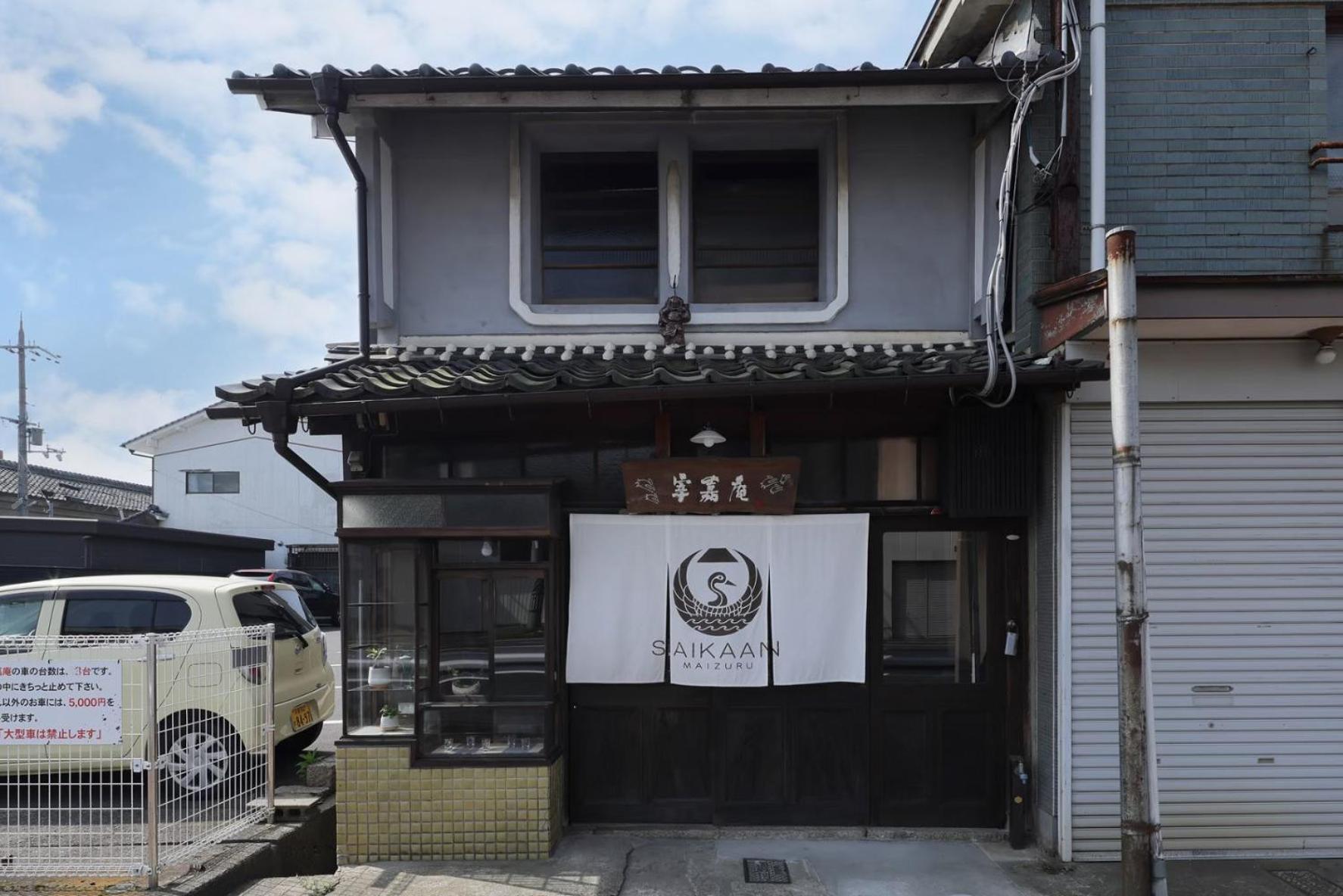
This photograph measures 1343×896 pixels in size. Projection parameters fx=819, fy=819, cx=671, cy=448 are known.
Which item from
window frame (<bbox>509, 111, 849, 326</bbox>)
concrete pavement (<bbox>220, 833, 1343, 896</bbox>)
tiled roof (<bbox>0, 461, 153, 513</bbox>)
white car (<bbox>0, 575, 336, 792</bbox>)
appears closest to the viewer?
concrete pavement (<bbox>220, 833, 1343, 896</bbox>)

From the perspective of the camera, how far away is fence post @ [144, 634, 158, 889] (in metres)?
5.38

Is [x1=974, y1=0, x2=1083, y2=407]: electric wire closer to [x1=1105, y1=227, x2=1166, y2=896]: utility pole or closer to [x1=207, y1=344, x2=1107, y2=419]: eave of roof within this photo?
[x1=207, y1=344, x2=1107, y2=419]: eave of roof

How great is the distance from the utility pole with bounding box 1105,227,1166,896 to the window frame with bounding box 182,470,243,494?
30021mm

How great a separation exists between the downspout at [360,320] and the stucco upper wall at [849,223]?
353 mm

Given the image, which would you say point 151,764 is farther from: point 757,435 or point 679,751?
point 757,435

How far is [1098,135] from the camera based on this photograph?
6281mm

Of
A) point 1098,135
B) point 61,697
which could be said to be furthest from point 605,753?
point 1098,135

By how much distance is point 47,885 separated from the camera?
5.50 m

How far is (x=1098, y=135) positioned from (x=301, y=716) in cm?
902

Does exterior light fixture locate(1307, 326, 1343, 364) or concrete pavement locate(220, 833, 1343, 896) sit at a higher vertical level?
exterior light fixture locate(1307, 326, 1343, 364)

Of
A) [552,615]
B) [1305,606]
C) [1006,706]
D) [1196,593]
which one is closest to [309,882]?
[552,615]

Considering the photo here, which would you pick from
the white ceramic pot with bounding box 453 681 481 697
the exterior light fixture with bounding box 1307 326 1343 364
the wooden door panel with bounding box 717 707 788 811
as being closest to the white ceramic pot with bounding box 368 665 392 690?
the white ceramic pot with bounding box 453 681 481 697

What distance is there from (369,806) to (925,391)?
5.28 metres

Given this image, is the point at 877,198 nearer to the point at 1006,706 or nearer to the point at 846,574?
the point at 846,574
